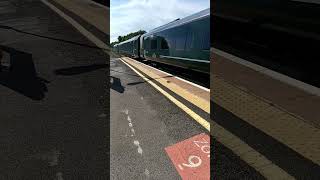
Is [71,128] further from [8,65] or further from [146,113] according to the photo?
[8,65]

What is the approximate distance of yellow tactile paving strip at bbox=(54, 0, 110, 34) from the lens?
28.0 metres

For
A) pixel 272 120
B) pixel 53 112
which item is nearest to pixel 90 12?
pixel 53 112

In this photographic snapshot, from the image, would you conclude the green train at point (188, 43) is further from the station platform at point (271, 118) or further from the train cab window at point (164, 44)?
the station platform at point (271, 118)

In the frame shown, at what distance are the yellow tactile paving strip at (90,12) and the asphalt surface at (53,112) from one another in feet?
26.3

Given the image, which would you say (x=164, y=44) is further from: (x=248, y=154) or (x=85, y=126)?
(x=248, y=154)

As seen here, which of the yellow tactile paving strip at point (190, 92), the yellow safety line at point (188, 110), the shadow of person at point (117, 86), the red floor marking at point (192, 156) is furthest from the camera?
the shadow of person at point (117, 86)

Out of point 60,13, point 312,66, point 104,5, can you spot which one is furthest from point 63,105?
point 104,5

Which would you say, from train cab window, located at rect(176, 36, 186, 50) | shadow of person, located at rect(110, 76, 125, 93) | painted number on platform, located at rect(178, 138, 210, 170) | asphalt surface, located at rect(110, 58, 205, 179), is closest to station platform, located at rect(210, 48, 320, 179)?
painted number on platform, located at rect(178, 138, 210, 170)

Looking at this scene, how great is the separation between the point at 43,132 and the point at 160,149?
2.55 m

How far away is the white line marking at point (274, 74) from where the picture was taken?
33.9 ft

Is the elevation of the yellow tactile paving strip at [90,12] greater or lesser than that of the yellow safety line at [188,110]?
greater

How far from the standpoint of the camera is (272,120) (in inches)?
309

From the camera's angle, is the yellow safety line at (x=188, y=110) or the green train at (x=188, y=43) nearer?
the yellow safety line at (x=188, y=110)

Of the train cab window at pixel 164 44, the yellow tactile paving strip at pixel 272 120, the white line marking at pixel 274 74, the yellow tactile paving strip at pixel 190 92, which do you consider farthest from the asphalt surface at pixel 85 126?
the train cab window at pixel 164 44
